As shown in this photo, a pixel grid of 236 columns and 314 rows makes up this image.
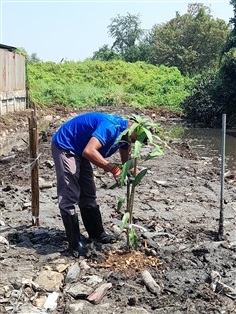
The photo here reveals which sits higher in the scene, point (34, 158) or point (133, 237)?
point (34, 158)

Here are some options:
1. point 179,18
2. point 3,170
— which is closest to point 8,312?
point 3,170

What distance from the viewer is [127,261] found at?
4594 millimetres

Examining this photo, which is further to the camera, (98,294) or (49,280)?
(49,280)

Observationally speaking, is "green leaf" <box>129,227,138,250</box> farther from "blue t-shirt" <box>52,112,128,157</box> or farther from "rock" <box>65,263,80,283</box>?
→ "blue t-shirt" <box>52,112,128,157</box>

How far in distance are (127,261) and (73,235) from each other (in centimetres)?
67

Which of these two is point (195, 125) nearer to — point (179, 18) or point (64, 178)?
point (64, 178)

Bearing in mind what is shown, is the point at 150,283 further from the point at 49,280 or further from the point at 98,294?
the point at 49,280

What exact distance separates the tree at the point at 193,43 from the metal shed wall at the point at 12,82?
102 ft

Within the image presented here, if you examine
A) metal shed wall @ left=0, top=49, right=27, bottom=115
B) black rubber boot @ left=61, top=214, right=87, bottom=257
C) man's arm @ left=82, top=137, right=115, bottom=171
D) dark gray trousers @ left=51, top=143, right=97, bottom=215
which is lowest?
black rubber boot @ left=61, top=214, right=87, bottom=257

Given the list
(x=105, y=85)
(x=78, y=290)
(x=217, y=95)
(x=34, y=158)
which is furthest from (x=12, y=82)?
(x=78, y=290)

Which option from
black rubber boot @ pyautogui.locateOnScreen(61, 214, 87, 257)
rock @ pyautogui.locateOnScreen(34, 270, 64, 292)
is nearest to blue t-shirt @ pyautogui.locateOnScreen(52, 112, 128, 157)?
black rubber boot @ pyautogui.locateOnScreen(61, 214, 87, 257)

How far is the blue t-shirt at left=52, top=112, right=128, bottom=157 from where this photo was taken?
4.59 metres

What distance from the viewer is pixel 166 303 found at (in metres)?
3.89

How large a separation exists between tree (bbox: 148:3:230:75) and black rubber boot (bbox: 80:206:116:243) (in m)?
47.1
